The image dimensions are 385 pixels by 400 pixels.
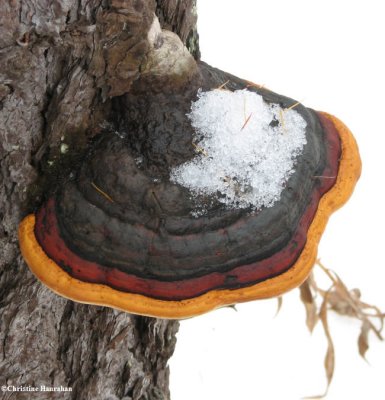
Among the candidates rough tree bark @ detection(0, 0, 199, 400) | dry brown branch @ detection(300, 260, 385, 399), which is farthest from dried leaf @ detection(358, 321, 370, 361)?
rough tree bark @ detection(0, 0, 199, 400)

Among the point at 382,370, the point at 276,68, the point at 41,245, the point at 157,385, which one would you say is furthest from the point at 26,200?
the point at 276,68

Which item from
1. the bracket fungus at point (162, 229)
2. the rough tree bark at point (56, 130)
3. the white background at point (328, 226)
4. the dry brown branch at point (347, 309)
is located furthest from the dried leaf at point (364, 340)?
the bracket fungus at point (162, 229)

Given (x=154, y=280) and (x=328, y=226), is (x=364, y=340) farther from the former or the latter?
(x=154, y=280)

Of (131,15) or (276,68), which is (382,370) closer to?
(276,68)

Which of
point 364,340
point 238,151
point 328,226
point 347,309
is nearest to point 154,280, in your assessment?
point 238,151

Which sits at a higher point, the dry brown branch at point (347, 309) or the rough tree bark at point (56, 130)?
the rough tree bark at point (56, 130)

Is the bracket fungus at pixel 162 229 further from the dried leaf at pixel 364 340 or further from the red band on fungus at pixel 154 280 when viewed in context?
the dried leaf at pixel 364 340
